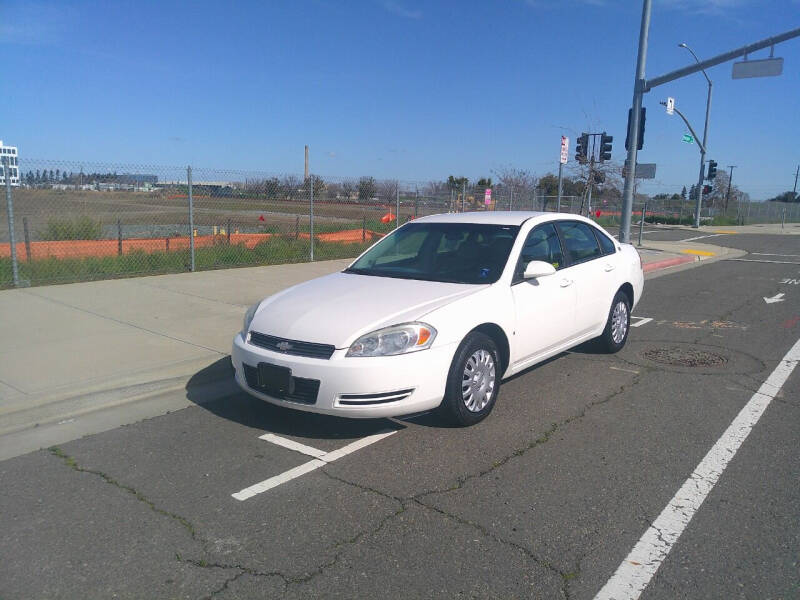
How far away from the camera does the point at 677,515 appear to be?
370 cm

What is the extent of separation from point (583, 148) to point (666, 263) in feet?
15.9

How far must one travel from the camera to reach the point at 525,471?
4.27 metres

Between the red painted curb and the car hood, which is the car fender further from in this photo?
the red painted curb

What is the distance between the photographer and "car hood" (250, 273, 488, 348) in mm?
4605

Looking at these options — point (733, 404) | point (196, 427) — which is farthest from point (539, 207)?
point (196, 427)

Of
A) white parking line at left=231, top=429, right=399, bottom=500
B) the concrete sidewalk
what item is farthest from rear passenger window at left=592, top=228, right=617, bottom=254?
the concrete sidewalk

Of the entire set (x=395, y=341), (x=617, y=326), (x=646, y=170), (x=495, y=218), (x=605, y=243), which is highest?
(x=646, y=170)

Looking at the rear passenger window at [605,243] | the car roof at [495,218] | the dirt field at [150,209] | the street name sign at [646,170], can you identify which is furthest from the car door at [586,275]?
the street name sign at [646,170]

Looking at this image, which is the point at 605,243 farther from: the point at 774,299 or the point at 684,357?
the point at 774,299

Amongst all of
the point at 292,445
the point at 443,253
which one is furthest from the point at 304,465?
the point at 443,253

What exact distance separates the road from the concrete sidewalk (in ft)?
1.48

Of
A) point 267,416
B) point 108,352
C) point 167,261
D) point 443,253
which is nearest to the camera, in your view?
point 267,416

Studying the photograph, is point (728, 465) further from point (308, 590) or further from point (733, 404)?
point (308, 590)

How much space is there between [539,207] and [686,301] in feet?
47.8
